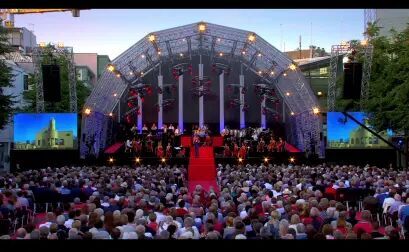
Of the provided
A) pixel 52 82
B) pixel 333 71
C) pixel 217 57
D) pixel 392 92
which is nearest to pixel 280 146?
pixel 333 71

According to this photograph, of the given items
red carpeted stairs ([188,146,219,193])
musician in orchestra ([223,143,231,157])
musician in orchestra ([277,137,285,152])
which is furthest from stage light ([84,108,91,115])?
musician in orchestra ([277,137,285,152])

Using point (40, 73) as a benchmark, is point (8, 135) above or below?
below

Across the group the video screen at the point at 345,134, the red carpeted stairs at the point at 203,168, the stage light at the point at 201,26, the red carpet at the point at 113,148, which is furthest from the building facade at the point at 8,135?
the video screen at the point at 345,134

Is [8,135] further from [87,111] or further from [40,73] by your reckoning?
[87,111]

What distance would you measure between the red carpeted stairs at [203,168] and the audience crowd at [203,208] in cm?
527

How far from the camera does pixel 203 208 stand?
615 inches

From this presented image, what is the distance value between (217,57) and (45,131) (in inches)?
587

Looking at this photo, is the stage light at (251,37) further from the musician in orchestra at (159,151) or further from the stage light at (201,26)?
the musician in orchestra at (159,151)

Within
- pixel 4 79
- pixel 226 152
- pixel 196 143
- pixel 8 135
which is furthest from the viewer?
pixel 8 135

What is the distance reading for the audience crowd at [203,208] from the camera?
36.8 ft

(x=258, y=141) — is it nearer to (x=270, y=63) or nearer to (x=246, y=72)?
(x=270, y=63)

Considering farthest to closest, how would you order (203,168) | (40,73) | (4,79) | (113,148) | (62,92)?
Answer: (62,92), (113,148), (40,73), (203,168), (4,79)

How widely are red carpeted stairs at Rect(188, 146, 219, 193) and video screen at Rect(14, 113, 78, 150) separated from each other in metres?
8.13
